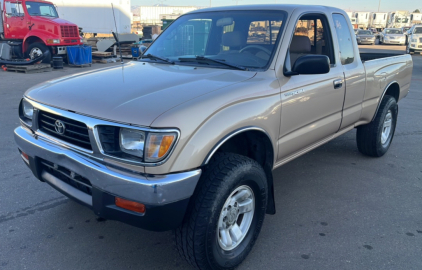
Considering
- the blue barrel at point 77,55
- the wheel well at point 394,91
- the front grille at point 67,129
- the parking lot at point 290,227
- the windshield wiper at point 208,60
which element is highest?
the windshield wiper at point 208,60

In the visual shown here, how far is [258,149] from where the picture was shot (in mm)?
3025

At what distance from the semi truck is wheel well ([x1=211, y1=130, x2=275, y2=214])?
1321cm

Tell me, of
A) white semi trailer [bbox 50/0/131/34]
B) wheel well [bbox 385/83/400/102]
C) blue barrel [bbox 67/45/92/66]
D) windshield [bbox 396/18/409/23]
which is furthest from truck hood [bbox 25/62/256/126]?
windshield [bbox 396/18/409/23]

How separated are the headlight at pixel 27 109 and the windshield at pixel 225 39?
1.28 meters

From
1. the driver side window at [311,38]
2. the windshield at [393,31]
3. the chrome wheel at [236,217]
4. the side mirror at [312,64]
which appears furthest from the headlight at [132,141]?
the windshield at [393,31]

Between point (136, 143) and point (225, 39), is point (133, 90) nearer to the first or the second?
point (136, 143)

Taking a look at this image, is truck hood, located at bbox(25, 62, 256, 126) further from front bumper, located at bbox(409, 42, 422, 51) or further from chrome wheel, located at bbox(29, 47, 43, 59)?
front bumper, located at bbox(409, 42, 422, 51)

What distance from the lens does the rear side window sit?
4059 mm

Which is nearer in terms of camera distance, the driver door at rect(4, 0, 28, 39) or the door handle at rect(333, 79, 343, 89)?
the door handle at rect(333, 79, 343, 89)

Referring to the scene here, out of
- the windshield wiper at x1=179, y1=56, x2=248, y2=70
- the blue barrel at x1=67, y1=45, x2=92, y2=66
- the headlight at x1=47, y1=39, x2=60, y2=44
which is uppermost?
the windshield wiper at x1=179, y1=56, x2=248, y2=70

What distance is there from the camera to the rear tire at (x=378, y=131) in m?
4.80

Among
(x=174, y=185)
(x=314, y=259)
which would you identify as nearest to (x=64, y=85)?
(x=174, y=185)

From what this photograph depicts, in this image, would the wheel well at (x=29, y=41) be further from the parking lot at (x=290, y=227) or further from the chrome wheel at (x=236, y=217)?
the chrome wheel at (x=236, y=217)

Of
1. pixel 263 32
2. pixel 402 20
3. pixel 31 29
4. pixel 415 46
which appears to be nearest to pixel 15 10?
pixel 31 29
